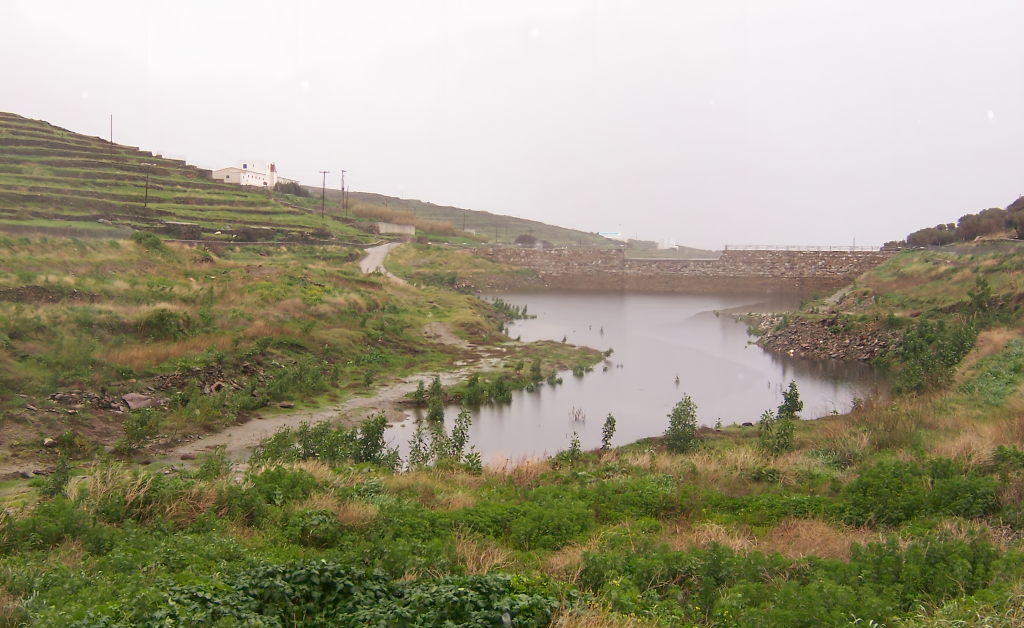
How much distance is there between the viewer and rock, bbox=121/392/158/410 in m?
10.7

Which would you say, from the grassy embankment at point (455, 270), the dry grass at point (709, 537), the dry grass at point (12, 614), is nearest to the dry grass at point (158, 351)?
the dry grass at point (12, 614)

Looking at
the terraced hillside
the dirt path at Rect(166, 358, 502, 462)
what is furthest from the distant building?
the dirt path at Rect(166, 358, 502, 462)

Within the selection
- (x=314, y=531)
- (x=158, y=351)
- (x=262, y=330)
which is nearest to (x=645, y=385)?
(x=262, y=330)

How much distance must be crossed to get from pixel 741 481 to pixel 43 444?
9263 mm

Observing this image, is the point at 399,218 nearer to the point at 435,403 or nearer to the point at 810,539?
the point at 435,403

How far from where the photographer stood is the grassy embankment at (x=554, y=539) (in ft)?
12.9

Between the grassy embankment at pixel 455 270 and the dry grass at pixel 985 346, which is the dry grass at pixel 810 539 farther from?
the grassy embankment at pixel 455 270

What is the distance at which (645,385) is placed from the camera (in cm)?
1728

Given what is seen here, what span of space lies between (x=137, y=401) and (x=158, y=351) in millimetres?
2029

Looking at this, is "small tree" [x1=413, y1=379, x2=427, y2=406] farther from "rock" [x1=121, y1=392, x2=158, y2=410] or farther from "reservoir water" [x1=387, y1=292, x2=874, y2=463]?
"rock" [x1=121, y1=392, x2=158, y2=410]

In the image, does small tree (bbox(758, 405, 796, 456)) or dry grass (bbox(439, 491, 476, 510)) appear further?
small tree (bbox(758, 405, 796, 456))

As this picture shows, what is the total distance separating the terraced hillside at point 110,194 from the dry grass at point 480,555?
20.3 meters

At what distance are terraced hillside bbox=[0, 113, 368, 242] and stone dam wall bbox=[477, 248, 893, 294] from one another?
46.7 feet

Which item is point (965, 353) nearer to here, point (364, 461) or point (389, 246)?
point (364, 461)
